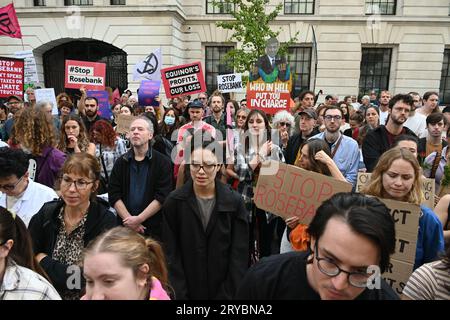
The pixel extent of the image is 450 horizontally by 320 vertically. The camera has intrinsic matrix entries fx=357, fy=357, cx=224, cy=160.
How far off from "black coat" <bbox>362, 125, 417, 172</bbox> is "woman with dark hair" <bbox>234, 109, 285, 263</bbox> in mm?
1079

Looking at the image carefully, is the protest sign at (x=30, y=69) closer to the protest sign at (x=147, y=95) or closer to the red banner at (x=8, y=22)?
the red banner at (x=8, y=22)

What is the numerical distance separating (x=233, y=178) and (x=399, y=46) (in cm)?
1737

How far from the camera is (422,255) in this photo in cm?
228

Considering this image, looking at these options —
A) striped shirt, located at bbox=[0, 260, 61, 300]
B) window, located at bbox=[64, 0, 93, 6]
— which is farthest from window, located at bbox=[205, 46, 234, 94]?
striped shirt, located at bbox=[0, 260, 61, 300]

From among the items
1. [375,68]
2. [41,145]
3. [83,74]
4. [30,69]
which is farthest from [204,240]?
[375,68]

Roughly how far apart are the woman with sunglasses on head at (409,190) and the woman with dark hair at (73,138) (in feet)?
10.5

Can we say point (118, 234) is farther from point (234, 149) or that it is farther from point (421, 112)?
point (421, 112)

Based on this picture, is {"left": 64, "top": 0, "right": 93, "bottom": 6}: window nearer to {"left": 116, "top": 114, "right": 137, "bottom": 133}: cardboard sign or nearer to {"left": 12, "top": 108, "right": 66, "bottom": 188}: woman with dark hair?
{"left": 116, "top": 114, "right": 137, "bottom": 133}: cardboard sign

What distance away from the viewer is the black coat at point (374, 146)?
14.0 feet

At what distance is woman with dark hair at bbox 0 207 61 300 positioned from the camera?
1.72m

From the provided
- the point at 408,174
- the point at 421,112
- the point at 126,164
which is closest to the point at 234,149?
the point at 126,164

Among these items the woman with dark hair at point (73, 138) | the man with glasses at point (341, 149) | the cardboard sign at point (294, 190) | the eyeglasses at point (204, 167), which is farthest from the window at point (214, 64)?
the eyeglasses at point (204, 167)

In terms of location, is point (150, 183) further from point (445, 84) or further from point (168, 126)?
point (445, 84)

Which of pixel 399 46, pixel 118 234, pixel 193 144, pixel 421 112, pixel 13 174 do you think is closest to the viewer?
pixel 118 234
